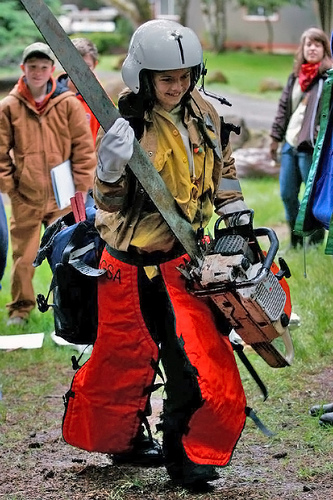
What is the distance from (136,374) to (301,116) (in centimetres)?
484

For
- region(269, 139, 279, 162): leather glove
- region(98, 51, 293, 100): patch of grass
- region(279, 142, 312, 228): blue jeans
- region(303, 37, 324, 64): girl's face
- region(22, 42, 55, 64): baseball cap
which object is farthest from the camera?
region(98, 51, 293, 100): patch of grass

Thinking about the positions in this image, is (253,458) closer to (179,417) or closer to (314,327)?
(179,417)

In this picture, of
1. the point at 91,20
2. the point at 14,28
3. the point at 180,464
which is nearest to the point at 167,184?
the point at 180,464

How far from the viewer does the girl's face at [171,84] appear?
12.8 ft

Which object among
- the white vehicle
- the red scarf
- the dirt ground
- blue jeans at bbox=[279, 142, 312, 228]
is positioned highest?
the red scarf

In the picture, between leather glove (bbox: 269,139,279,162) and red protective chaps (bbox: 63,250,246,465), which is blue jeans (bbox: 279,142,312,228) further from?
red protective chaps (bbox: 63,250,246,465)

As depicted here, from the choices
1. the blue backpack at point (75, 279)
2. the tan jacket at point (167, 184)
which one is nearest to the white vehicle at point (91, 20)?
the blue backpack at point (75, 279)

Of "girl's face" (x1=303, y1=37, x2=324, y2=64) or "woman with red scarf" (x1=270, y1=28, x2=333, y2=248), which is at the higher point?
"girl's face" (x1=303, y1=37, x2=324, y2=64)

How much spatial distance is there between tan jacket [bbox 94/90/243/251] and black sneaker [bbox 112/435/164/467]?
1188 mm

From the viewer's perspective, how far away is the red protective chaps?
4016 mm

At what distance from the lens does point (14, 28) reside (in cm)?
1880

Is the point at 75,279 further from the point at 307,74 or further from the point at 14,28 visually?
the point at 14,28

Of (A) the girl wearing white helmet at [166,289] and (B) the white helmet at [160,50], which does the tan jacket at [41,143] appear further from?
(B) the white helmet at [160,50]

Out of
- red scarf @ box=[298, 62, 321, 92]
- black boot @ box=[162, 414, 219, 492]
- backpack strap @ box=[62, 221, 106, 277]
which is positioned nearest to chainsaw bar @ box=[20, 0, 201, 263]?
backpack strap @ box=[62, 221, 106, 277]
